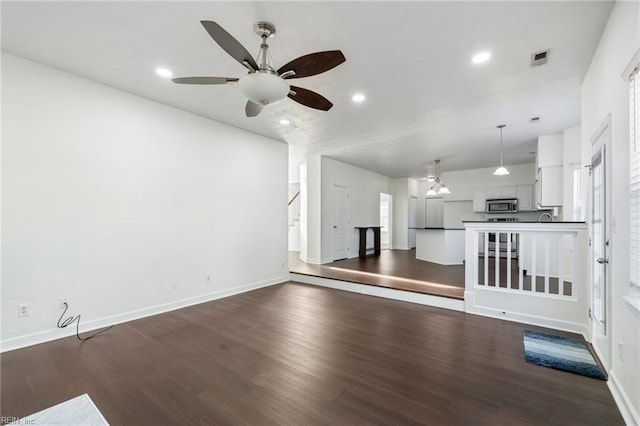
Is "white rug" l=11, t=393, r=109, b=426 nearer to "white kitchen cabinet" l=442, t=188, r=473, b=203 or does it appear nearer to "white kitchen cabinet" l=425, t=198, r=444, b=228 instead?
"white kitchen cabinet" l=442, t=188, r=473, b=203

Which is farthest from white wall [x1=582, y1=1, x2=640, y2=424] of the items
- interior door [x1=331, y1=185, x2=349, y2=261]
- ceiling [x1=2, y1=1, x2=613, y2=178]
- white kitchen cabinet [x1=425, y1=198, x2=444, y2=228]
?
white kitchen cabinet [x1=425, y1=198, x2=444, y2=228]

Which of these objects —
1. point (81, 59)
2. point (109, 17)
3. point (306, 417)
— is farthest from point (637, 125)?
point (81, 59)

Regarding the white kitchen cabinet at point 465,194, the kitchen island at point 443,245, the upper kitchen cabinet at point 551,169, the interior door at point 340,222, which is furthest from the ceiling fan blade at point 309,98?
the white kitchen cabinet at point 465,194

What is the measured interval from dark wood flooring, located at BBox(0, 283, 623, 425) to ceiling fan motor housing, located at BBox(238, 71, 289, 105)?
2241 mm

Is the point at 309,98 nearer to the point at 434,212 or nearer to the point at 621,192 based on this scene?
the point at 621,192

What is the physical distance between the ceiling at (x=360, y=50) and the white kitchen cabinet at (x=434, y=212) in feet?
19.0

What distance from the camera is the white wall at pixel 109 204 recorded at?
2.72 m

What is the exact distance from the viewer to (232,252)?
464cm

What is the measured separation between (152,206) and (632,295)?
4761mm

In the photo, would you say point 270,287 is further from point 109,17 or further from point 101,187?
point 109,17

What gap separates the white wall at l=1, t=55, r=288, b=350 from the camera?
2.72 metres

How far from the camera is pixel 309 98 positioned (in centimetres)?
252

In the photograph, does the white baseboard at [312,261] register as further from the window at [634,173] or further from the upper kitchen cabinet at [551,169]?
the window at [634,173]

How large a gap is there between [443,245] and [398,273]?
1.78m
